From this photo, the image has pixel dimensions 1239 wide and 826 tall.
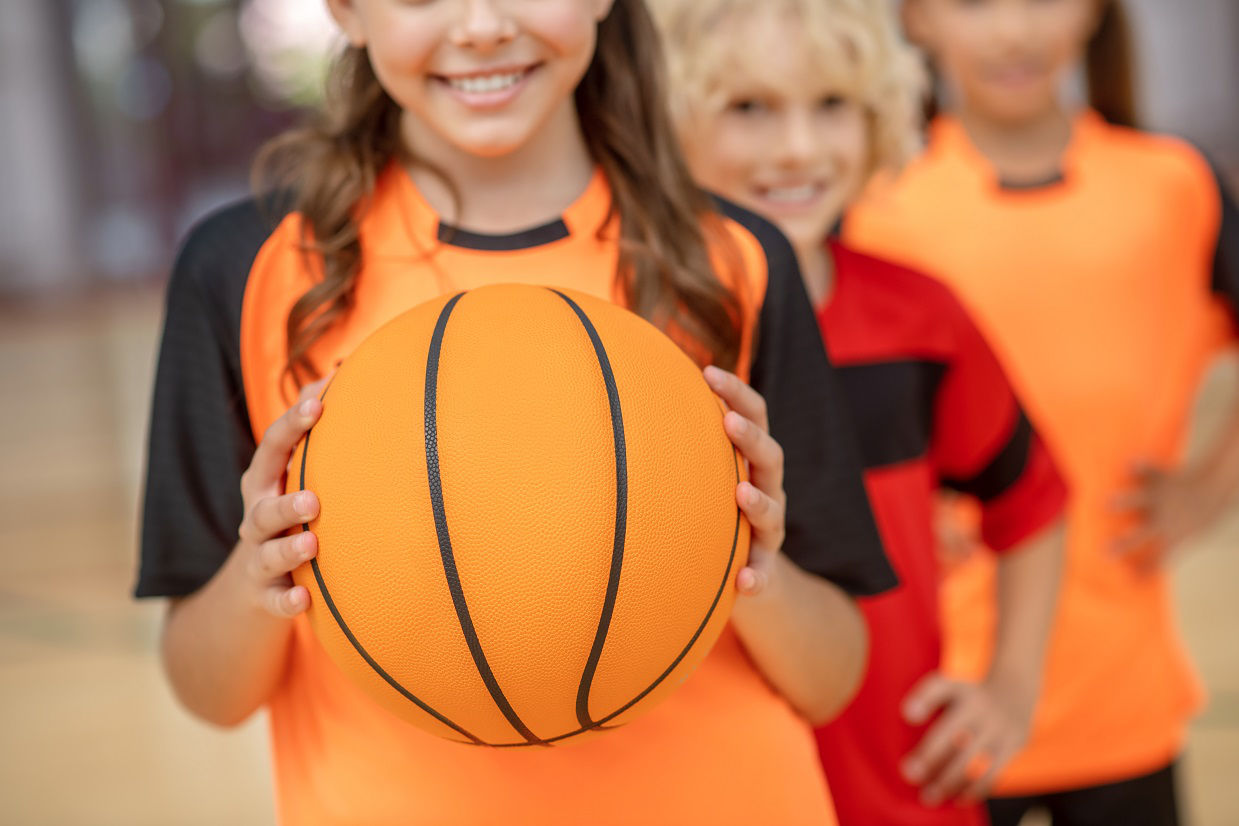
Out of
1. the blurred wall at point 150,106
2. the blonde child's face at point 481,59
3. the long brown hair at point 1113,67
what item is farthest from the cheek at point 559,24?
the blurred wall at point 150,106

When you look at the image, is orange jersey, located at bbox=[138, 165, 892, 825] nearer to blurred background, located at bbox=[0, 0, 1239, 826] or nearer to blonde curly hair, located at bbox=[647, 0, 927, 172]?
blurred background, located at bbox=[0, 0, 1239, 826]

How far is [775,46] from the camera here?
66.9 inches

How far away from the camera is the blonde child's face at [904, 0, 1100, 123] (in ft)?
7.21

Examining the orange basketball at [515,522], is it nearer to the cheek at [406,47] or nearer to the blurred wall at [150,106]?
the cheek at [406,47]

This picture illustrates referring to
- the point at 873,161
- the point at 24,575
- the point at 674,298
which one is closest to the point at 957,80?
the point at 873,161

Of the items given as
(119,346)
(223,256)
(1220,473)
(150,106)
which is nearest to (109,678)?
(1220,473)

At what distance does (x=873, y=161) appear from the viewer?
1.84 meters

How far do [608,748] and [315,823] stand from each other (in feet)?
0.84

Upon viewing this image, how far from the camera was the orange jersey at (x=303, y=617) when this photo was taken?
1189 millimetres

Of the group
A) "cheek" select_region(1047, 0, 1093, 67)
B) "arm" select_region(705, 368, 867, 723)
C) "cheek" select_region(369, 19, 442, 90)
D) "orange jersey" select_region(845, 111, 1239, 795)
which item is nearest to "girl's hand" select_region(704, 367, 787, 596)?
"arm" select_region(705, 368, 867, 723)

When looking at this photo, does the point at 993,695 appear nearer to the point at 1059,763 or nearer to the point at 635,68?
the point at 1059,763

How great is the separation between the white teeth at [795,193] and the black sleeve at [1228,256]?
0.85 m

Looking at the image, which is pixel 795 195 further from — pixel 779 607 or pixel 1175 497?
pixel 1175 497

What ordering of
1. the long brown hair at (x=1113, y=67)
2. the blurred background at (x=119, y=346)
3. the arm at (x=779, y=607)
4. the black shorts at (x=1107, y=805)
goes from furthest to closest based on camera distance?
the blurred background at (x=119, y=346) < the long brown hair at (x=1113, y=67) < the black shorts at (x=1107, y=805) < the arm at (x=779, y=607)
